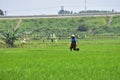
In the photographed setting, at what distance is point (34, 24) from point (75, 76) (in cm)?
6675

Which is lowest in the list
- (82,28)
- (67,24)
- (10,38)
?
(82,28)

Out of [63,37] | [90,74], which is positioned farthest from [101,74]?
[63,37]

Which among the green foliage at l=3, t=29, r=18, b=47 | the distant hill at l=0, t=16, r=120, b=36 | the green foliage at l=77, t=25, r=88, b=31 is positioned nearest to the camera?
the green foliage at l=3, t=29, r=18, b=47

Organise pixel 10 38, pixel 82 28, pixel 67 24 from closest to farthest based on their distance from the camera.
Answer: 1. pixel 10 38
2. pixel 82 28
3. pixel 67 24

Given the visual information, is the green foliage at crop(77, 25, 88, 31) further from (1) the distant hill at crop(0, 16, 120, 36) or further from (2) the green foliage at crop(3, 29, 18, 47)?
(2) the green foliage at crop(3, 29, 18, 47)

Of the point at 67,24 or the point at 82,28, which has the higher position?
the point at 67,24

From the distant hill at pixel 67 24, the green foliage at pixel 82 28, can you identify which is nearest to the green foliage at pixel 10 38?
the distant hill at pixel 67 24

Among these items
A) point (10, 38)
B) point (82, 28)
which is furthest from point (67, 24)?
point (10, 38)

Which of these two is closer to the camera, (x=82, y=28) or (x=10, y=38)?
(x=10, y=38)

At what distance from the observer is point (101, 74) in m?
10.7

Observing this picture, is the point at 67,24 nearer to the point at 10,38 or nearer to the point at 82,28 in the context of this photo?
the point at 82,28

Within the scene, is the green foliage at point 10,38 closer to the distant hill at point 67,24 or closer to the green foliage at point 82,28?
the distant hill at point 67,24

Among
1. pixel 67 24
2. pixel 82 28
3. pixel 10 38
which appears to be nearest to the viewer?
pixel 10 38

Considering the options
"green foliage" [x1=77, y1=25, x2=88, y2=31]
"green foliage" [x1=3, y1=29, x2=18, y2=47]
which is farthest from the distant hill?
"green foliage" [x1=3, y1=29, x2=18, y2=47]
